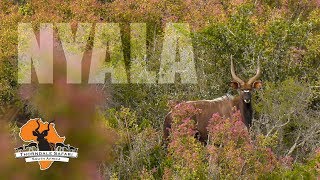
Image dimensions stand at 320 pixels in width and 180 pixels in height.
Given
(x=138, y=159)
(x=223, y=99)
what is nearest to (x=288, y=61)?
(x=223, y=99)

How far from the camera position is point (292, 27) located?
1213cm

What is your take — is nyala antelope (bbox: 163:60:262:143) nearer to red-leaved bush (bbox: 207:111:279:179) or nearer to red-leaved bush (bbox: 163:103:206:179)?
red-leaved bush (bbox: 163:103:206:179)

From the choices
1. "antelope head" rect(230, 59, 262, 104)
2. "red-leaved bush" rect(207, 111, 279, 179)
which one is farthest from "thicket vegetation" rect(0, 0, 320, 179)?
"antelope head" rect(230, 59, 262, 104)

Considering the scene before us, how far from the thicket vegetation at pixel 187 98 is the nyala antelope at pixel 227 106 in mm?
292

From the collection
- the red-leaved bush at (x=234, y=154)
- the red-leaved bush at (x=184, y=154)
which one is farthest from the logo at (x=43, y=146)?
the red-leaved bush at (x=234, y=154)

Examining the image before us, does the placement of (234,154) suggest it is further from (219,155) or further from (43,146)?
(43,146)

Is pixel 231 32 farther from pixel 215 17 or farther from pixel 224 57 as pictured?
pixel 215 17

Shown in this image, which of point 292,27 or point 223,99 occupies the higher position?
Result: point 292,27

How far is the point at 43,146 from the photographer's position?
4.83 m

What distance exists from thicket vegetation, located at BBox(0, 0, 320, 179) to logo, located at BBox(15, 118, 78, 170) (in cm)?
9

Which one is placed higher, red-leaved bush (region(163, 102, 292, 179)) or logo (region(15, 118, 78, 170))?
logo (region(15, 118, 78, 170))

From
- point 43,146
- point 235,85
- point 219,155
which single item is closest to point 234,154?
point 219,155

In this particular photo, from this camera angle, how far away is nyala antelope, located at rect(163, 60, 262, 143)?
394 inches

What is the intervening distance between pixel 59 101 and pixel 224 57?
835 centimetres
